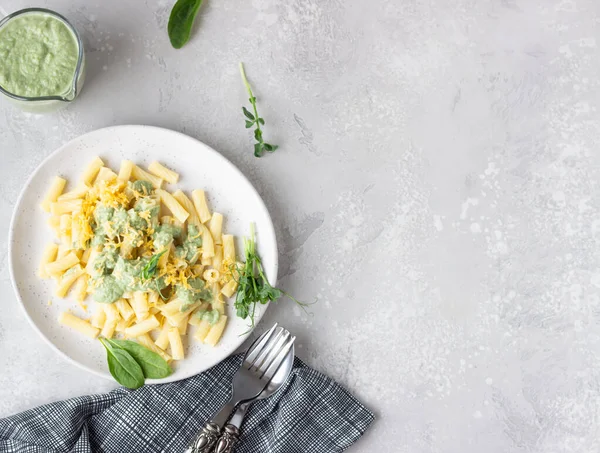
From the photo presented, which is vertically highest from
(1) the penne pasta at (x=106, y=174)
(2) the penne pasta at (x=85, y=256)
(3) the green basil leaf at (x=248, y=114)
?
(3) the green basil leaf at (x=248, y=114)

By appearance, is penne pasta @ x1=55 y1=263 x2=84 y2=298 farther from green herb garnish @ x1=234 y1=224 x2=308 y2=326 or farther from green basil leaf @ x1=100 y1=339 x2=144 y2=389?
green herb garnish @ x1=234 y1=224 x2=308 y2=326

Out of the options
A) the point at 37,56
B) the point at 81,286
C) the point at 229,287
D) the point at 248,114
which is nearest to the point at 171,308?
the point at 229,287

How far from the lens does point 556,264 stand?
214 centimetres

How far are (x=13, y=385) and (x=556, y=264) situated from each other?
1.76 meters

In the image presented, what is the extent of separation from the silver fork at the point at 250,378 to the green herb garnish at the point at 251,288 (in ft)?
0.34

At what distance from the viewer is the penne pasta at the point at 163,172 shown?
197 cm

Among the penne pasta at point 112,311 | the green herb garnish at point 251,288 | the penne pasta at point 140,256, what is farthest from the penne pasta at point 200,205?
the penne pasta at point 112,311

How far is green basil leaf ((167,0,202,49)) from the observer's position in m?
2.01

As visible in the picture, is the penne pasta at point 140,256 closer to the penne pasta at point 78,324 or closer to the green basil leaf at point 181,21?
the penne pasta at point 78,324

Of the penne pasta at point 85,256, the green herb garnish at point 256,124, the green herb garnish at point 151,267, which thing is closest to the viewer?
the green herb garnish at point 151,267

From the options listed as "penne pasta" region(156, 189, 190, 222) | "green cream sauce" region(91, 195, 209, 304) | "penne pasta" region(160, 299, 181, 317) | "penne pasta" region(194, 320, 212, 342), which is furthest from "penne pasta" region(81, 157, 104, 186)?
"penne pasta" region(194, 320, 212, 342)

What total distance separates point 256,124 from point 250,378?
78 cm

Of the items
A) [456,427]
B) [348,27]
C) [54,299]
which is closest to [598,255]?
[456,427]

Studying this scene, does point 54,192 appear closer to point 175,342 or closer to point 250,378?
point 175,342
